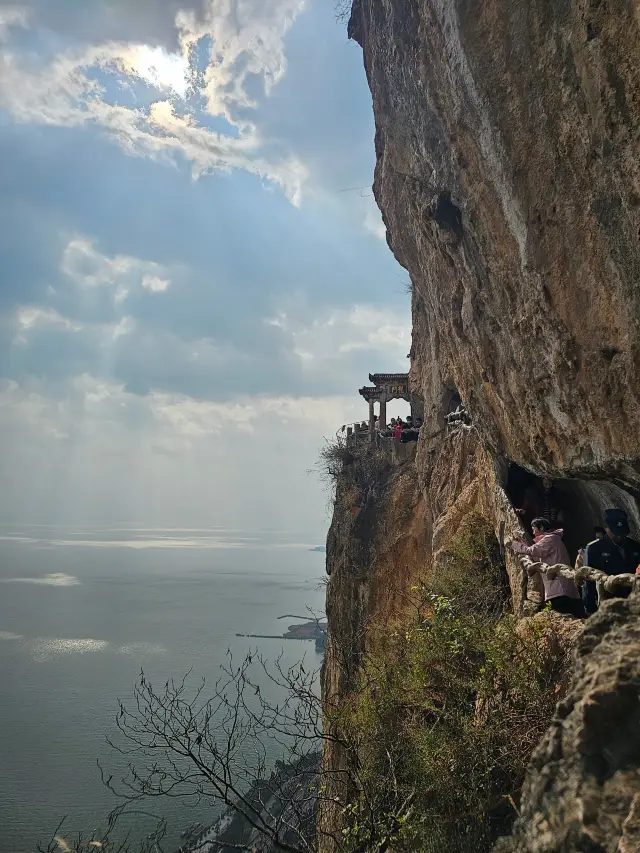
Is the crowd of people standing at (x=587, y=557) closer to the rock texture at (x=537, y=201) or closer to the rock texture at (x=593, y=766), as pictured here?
the rock texture at (x=537, y=201)

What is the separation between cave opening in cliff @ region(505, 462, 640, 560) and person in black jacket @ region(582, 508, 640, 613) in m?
2.24

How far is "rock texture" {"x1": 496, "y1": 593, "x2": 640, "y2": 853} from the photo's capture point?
278 cm

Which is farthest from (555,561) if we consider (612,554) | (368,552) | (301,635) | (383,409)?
(301,635)

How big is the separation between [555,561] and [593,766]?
4.20 metres

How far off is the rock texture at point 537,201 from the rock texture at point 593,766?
3.56 meters

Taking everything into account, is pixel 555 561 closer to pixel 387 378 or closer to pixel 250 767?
pixel 250 767

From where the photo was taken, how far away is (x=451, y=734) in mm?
5422

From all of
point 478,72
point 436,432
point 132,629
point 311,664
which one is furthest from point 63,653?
point 478,72

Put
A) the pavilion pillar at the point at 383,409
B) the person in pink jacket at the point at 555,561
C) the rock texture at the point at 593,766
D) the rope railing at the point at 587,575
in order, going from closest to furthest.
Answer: the rock texture at the point at 593,766, the rope railing at the point at 587,575, the person in pink jacket at the point at 555,561, the pavilion pillar at the point at 383,409

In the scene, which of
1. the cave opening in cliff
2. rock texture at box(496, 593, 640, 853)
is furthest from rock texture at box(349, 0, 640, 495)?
rock texture at box(496, 593, 640, 853)

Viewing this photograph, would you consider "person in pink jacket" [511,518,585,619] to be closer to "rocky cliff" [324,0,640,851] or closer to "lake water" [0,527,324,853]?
"rocky cliff" [324,0,640,851]

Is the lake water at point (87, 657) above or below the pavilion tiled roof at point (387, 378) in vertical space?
below

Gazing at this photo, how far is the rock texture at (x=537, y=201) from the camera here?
17.2ft

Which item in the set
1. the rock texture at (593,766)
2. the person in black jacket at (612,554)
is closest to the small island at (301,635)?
the person in black jacket at (612,554)
